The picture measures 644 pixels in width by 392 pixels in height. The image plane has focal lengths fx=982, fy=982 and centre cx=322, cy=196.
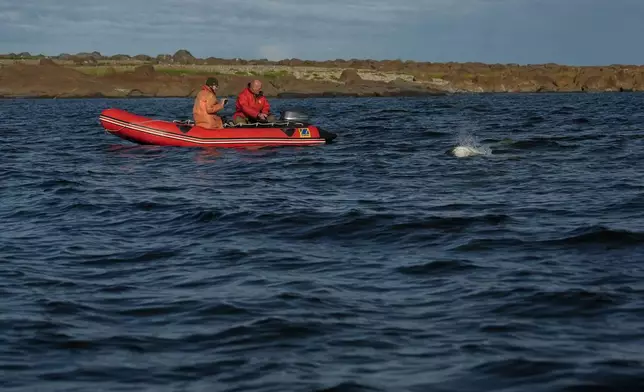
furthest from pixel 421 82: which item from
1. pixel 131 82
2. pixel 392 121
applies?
pixel 392 121

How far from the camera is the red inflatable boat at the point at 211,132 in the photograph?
2162 cm

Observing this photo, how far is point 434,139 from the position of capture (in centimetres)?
2569

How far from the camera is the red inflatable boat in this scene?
21.6 meters

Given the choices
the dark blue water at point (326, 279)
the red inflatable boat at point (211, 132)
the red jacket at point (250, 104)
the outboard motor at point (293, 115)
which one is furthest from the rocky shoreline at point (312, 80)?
the dark blue water at point (326, 279)

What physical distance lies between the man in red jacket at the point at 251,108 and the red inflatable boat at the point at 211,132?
0.30 m

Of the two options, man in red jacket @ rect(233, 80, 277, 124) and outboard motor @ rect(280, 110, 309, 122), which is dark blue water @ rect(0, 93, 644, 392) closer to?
man in red jacket @ rect(233, 80, 277, 124)

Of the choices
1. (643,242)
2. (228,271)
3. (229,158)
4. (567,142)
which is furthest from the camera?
(567,142)

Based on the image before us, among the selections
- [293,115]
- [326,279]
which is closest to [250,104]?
[293,115]

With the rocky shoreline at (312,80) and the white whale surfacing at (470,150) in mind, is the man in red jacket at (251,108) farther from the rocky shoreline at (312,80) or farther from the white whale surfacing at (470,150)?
the rocky shoreline at (312,80)

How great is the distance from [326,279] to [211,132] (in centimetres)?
1333

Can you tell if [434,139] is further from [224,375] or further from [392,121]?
[224,375]

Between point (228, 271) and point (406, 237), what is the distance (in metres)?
2.44

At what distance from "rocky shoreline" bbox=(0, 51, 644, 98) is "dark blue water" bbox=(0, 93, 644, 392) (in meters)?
55.3

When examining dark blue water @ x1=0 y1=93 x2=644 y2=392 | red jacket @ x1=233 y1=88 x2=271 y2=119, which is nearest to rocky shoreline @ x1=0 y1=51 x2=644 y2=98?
red jacket @ x1=233 y1=88 x2=271 y2=119
